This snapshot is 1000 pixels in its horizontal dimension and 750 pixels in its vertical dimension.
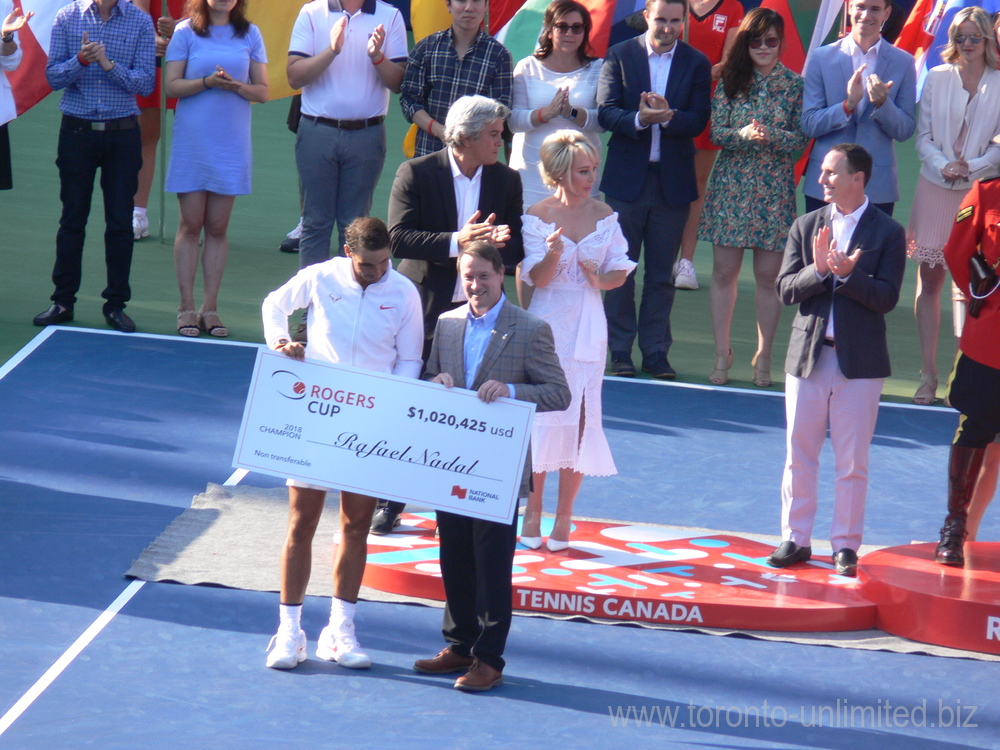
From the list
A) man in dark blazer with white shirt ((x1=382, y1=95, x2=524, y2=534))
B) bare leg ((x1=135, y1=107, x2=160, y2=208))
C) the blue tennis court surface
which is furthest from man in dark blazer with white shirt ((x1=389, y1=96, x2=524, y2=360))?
bare leg ((x1=135, y1=107, x2=160, y2=208))

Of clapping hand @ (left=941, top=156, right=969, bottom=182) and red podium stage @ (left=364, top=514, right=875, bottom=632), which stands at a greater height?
clapping hand @ (left=941, top=156, right=969, bottom=182)

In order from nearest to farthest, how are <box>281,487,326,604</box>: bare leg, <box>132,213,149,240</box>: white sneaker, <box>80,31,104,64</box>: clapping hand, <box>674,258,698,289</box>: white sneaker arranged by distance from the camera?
<box>281,487,326,604</box>: bare leg, <box>80,31,104,64</box>: clapping hand, <box>674,258,698,289</box>: white sneaker, <box>132,213,149,240</box>: white sneaker

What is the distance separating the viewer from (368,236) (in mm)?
5102

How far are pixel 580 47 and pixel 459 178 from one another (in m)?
3.05

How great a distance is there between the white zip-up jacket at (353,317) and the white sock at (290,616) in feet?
3.13

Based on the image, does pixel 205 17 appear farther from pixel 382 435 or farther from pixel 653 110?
pixel 382 435

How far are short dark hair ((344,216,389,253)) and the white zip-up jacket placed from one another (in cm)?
14

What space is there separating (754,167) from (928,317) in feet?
5.16

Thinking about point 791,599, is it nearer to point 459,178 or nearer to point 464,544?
point 464,544

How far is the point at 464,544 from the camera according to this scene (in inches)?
206

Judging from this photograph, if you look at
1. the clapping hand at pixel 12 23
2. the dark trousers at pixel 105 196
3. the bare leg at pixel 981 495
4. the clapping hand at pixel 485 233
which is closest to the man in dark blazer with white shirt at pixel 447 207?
the clapping hand at pixel 485 233

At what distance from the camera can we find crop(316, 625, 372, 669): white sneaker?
5.21m

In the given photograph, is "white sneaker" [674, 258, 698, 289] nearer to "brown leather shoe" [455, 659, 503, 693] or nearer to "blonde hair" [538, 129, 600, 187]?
"blonde hair" [538, 129, 600, 187]

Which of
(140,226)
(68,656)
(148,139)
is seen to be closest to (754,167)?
(68,656)
